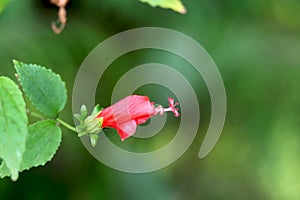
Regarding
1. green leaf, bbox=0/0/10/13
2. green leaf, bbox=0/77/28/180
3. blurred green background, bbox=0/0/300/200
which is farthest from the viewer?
blurred green background, bbox=0/0/300/200

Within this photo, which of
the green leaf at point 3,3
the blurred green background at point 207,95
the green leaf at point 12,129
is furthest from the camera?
the blurred green background at point 207,95

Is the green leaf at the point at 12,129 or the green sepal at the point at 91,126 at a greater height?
the green sepal at the point at 91,126

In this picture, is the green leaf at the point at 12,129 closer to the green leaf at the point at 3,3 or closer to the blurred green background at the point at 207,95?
the green leaf at the point at 3,3

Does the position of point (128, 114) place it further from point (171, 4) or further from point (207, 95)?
point (207, 95)

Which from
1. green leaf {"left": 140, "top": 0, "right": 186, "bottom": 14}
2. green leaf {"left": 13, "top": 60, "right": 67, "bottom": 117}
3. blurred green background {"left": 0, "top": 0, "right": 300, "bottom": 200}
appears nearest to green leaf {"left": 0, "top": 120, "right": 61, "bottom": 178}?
green leaf {"left": 13, "top": 60, "right": 67, "bottom": 117}

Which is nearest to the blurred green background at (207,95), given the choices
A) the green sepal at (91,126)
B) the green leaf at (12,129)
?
the green sepal at (91,126)

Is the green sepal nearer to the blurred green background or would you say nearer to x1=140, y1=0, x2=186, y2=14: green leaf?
x1=140, y1=0, x2=186, y2=14: green leaf
